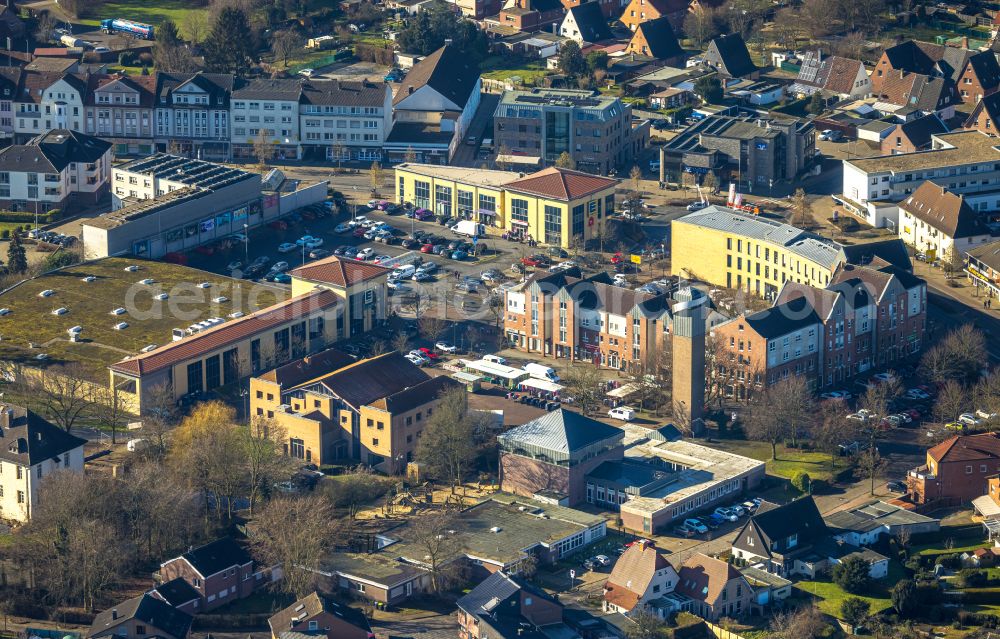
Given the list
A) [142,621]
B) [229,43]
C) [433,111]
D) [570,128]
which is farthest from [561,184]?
[142,621]

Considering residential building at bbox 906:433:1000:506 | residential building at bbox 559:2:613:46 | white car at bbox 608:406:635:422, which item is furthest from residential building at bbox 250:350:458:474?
residential building at bbox 559:2:613:46

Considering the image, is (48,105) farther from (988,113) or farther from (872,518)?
(872,518)

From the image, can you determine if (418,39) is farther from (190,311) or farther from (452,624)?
(452,624)

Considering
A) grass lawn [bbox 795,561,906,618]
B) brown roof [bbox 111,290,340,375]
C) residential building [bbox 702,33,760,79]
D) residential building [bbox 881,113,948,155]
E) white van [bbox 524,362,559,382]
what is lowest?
grass lawn [bbox 795,561,906,618]

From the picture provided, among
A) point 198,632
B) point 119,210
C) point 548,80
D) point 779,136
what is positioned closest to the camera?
point 198,632

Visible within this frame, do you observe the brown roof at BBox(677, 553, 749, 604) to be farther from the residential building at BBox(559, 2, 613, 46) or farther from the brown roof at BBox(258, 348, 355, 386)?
the residential building at BBox(559, 2, 613, 46)

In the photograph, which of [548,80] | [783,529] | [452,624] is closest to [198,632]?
[452,624]
